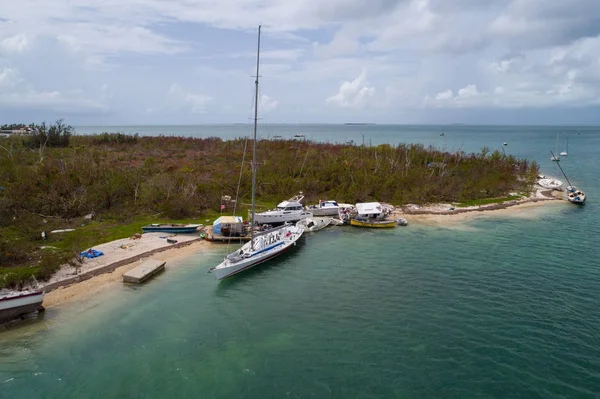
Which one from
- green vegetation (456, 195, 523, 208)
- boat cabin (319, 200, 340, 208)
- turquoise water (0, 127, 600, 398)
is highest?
green vegetation (456, 195, 523, 208)

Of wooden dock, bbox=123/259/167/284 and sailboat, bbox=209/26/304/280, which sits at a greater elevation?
sailboat, bbox=209/26/304/280

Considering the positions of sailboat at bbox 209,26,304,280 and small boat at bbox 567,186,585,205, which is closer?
sailboat at bbox 209,26,304,280

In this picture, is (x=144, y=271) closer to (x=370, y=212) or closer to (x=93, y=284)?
(x=93, y=284)

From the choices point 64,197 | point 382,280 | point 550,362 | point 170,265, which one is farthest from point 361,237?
point 64,197

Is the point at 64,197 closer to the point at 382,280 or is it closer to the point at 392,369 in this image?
the point at 382,280

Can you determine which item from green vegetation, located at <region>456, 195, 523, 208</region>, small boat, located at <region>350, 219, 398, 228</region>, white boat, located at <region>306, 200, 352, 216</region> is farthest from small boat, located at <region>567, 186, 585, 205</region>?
white boat, located at <region>306, 200, 352, 216</region>

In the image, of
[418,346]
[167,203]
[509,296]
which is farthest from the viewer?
[167,203]

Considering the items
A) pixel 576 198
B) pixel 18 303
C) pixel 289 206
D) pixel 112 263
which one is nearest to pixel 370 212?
pixel 289 206

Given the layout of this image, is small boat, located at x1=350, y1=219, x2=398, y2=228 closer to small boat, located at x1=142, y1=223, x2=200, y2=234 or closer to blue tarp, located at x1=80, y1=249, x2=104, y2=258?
small boat, located at x1=142, y1=223, x2=200, y2=234
